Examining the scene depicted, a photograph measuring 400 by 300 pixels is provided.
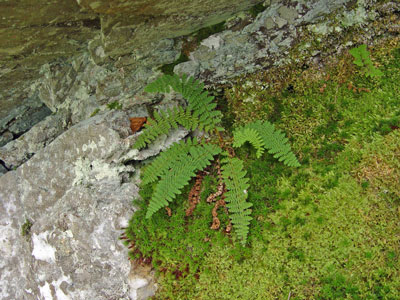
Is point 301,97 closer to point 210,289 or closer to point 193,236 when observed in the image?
point 193,236

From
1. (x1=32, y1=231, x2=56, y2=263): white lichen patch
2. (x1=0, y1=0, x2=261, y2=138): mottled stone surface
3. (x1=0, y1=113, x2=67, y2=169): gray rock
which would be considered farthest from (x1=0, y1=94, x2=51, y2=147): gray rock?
(x1=32, y1=231, x2=56, y2=263): white lichen patch

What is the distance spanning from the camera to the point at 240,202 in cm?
369

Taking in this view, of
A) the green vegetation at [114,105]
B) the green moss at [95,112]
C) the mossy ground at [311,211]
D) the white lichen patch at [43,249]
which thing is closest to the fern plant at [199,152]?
the mossy ground at [311,211]

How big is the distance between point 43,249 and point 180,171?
2.56 meters

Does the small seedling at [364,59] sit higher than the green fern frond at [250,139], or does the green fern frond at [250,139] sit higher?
the small seedling at [364,59]

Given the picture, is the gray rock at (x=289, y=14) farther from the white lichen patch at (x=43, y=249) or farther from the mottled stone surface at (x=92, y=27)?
the white lichen patch at (x=43, y=249)

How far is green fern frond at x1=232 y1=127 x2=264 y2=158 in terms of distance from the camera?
12.6 feet

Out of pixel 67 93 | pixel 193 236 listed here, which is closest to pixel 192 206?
pixel 193 236

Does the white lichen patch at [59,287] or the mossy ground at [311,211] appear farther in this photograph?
the white lichen patch at [59,287]

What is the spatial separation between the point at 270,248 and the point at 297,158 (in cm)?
110

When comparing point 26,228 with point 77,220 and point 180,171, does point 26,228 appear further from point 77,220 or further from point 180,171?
point 180,171

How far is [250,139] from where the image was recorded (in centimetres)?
386

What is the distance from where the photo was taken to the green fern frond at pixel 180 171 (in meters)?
3.83

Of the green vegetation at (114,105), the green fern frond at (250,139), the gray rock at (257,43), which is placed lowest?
the green fern frond at (250,139)
